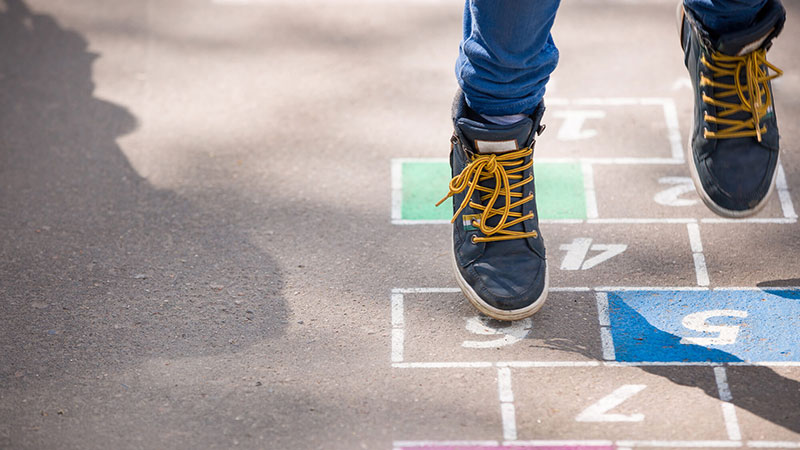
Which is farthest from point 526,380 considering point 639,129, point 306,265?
point 639,129

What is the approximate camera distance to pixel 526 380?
279 centimetres

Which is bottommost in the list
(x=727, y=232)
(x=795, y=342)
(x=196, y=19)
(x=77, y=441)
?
(x=77, y=441)

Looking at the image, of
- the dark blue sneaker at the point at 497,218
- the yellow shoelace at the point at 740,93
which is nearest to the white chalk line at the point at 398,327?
the dark blue sneaker at the point at 497,218

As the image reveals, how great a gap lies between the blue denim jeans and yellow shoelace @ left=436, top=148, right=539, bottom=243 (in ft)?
0.54

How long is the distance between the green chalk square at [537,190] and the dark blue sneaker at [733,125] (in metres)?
0.55

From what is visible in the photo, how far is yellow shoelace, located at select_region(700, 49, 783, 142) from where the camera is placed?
310 cm

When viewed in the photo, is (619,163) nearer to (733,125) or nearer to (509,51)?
(733,125)

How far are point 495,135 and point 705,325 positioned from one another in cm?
92

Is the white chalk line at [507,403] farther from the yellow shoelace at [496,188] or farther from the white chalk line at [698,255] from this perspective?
the white chalk line at [698,255]

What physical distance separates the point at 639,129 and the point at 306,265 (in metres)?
1.63

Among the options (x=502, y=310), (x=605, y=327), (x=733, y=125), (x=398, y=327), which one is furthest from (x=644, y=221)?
(x=398, y=327)

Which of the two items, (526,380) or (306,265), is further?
(306,265)

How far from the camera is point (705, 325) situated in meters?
2.97

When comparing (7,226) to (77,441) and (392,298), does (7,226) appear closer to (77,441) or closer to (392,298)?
(77,441)
